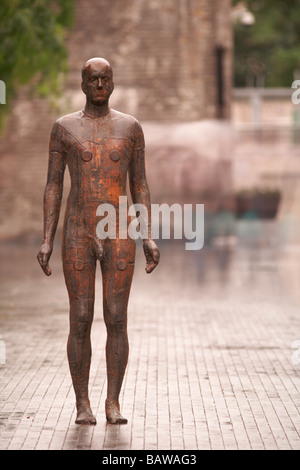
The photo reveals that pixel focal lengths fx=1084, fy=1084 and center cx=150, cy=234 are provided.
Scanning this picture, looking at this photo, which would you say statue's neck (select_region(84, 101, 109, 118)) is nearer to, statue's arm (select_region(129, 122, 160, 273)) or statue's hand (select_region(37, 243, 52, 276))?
statue's arm (select_region(129, 122, 160, 273))

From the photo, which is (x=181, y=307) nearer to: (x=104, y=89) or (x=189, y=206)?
(x=104, y=89)

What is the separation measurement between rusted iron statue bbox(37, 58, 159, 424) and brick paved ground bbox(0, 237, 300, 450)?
47 cm

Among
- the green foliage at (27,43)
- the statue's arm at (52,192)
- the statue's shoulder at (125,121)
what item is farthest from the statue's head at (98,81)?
the green foliage at (27,43)

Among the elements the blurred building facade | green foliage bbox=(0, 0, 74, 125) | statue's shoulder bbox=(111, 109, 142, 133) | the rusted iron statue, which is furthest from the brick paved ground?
the blurred building facade

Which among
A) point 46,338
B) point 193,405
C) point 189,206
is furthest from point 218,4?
point 193,405

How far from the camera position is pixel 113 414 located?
6457 mm

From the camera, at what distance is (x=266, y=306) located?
12398 millimetres

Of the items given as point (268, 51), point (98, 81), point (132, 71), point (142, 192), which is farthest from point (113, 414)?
point (268, 51)

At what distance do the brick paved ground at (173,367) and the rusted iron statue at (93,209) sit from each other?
474 mm

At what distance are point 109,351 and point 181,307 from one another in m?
5.91

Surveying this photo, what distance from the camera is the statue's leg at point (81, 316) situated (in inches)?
251

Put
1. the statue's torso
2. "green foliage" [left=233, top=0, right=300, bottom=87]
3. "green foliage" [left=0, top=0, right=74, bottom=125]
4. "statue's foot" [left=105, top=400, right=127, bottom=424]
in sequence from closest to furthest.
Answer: the statue's torso < "statue's foot" [left=105, top=400, right=127, bottom=424] < "green foliage" [left=0, top=0, right=74, bottom=125] < "green foliage" [left=233, top=0, right=300, bottom=87]

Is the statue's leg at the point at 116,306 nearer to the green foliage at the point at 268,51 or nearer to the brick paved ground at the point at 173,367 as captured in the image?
the brick paved ground at the point at 173,367

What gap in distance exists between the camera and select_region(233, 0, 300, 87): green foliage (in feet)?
142
